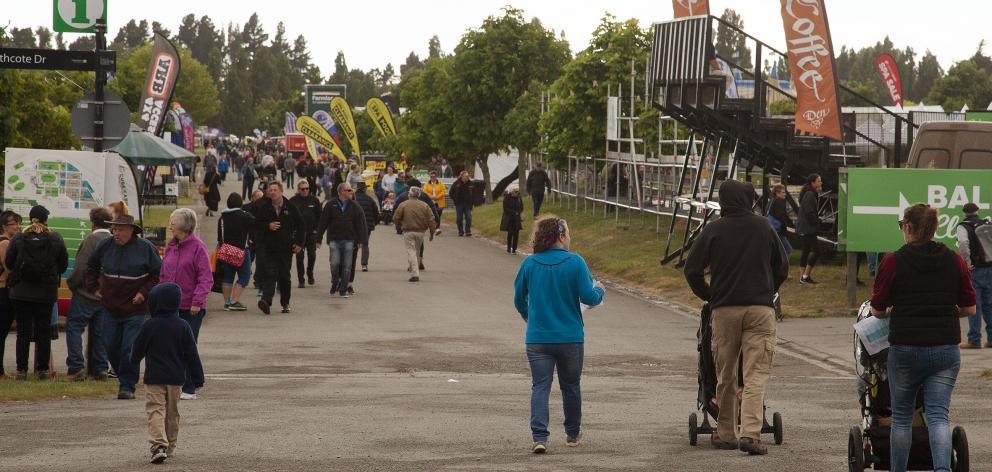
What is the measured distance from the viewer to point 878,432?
298 inches

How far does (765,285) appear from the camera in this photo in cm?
851

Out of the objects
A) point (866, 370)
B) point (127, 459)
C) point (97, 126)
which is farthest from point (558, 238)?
point (97, 126)

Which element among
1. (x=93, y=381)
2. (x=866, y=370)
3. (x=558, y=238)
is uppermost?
(x=558, y=238)

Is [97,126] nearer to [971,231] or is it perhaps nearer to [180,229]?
[180,229]

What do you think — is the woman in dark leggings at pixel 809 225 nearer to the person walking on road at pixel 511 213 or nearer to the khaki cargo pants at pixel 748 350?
the person walking on road at pixel 511 213

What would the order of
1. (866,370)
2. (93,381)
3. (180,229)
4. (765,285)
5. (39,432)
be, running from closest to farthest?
(866,370), (765,285), (39,432), (180,229), (93,381)

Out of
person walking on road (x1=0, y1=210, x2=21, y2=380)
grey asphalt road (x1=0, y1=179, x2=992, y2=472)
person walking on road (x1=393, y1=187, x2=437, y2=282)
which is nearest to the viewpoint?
grey asphalt road (x1=0, y1=179, x2=992, y2=472)

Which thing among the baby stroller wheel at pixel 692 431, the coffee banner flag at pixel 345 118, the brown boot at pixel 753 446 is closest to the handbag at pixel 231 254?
the baby stroller wheel at pixel 692 431

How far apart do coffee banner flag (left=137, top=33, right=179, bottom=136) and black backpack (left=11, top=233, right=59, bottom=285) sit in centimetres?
1226

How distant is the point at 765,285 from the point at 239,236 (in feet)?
36.2

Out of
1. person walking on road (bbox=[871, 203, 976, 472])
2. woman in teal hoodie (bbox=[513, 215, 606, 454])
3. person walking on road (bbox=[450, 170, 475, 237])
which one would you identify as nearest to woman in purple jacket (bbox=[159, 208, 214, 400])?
woman in teal hoodie (bbox=[513, 215, 606, 454])

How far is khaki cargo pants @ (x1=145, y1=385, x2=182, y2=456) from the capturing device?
8.45 m

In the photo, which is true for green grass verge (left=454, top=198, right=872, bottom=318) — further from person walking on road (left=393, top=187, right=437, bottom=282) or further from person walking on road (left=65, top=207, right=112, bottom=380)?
person walking on road (left=65, top=207, right=112, bottom=380)

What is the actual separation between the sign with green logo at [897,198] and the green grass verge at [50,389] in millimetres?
10107
